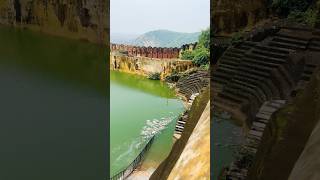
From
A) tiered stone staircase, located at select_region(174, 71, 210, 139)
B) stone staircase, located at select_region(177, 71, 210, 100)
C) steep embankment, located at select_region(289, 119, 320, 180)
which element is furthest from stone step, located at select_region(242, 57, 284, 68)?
stone staircase, located at select_region(177, 71, 210, 100)

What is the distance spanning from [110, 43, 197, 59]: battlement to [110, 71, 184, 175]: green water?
113cm

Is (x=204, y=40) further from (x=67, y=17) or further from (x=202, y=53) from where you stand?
(x=67, y=17)

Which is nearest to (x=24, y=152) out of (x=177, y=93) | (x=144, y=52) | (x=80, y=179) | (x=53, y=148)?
(x=53, y=148)

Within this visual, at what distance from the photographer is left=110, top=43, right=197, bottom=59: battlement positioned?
16656mm

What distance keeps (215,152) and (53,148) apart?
3.11m

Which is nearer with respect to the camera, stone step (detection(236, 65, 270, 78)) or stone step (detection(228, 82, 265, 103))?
stone step (detection(228, 82, 265, 103))

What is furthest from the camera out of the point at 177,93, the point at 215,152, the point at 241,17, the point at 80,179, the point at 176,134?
the point at 177,93

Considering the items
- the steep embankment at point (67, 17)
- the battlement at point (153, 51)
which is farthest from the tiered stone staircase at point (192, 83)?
→ the steep embankment at point (67, 17)

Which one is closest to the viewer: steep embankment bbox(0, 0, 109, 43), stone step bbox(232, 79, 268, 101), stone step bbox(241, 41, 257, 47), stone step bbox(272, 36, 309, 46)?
stone step bbox(272, 36, 309, 46)

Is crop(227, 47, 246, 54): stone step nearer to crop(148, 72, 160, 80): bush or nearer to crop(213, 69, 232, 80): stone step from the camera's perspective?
crop(213, 69, 232, 80): stone step

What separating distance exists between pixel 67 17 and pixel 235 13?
412 cm

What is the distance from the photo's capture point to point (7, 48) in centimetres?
871

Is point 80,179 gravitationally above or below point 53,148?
below

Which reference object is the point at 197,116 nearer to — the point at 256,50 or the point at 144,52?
the point at 256,50
